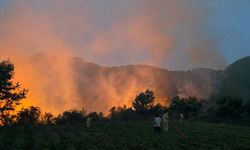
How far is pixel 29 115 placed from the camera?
96.5 m

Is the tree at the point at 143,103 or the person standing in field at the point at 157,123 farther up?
the tree at the point at 143,103

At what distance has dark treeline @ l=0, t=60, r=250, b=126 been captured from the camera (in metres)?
81.3

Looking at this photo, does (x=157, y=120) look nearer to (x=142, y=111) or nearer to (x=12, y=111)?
(x=12, y=111)

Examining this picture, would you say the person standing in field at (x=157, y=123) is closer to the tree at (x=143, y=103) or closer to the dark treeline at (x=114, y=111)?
the dark treeline at (x=114, y=111)

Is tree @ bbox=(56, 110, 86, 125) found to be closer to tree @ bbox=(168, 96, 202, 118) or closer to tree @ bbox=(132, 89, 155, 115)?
tree @ bbox=(168, 96, 202, 118)

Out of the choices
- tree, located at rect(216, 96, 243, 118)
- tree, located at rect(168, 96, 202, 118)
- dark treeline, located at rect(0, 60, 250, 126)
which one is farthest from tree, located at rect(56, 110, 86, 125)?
tree, located at rect(216, 96, 243, 118)

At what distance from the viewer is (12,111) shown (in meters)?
85.8

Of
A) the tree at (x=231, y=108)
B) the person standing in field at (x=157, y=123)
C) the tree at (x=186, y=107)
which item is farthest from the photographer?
the tree at (x=186, y=107)

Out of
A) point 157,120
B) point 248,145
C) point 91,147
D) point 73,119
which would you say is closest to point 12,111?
point 73,119

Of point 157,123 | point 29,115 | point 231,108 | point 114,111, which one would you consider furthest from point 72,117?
point 157,123

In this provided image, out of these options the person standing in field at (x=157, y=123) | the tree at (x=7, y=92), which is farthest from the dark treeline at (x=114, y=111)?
the person standing in field at (x=157, y=123)

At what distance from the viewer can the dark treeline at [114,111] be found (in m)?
81.3

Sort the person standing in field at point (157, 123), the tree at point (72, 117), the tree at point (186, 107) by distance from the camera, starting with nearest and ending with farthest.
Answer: the person standing in field at point (157, 123), the tree at point (72, 117), the tree at point (186, 107)

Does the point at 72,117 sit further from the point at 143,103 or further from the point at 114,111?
the point at 143,103
